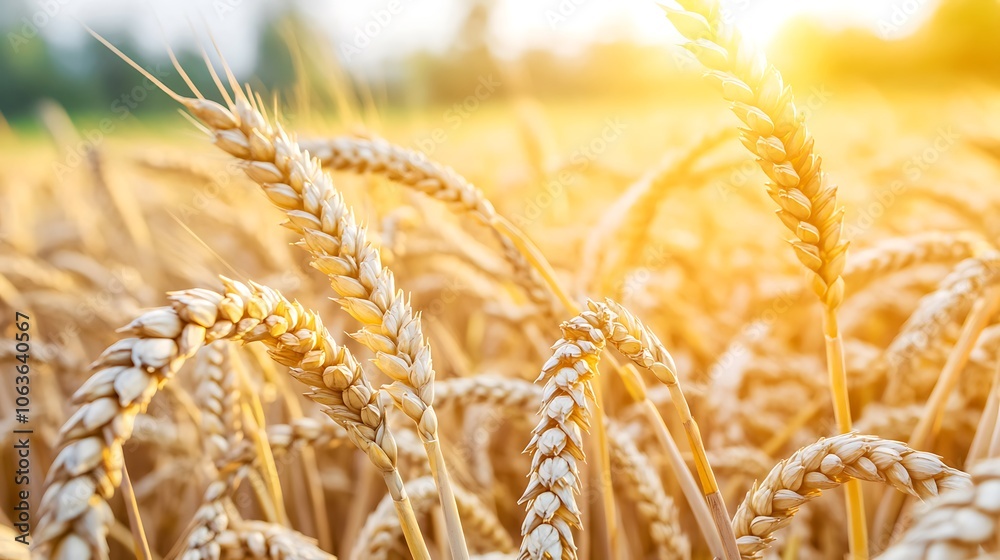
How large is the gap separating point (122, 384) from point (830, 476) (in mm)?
593

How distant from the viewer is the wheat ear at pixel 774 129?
0.58 metres

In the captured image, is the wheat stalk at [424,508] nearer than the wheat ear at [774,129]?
No

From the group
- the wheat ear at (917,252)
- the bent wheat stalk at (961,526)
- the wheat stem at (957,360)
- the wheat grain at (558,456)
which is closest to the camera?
the bent wheat stalk at (961,526)

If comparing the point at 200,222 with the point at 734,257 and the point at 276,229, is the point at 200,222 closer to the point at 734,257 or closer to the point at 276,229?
the point at 276,229

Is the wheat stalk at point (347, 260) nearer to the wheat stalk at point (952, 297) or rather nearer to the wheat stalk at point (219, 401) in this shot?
the wheat stalk at point (219, 401)

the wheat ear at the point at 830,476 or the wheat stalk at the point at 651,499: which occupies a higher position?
the wheat ear at the point at 830,476

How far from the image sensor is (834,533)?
1.27 meters

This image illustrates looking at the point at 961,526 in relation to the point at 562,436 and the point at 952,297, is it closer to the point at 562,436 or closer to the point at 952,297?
the point at 562,436

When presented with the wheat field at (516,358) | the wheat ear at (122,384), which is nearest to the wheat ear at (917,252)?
the wheat field at (516,358)

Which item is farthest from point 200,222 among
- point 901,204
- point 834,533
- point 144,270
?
point 901,204

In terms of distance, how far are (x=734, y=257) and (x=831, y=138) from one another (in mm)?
3491

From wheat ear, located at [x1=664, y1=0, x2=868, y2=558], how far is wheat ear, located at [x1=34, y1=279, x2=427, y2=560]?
1.56 feet

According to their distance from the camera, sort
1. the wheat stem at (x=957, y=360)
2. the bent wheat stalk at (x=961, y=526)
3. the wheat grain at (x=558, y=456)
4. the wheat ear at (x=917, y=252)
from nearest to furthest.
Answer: the bent wheat stalk at (x=961, y=526), the wheat grain at (x=558, y=456), the wheat stem at (x=957, y=360), the wheat ear at (x=917, y=252)

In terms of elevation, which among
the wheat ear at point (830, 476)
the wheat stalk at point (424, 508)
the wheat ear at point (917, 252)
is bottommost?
the wheat stalk at point (424, 508)
